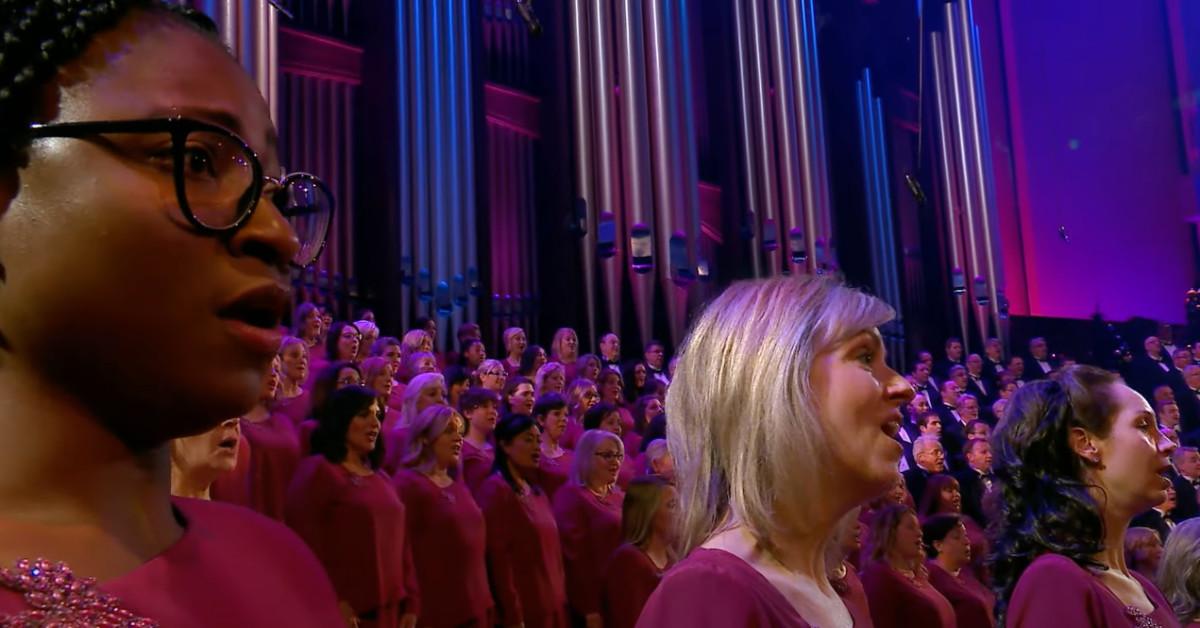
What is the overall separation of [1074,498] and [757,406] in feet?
3.16

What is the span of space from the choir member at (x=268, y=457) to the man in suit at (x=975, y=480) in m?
3.33

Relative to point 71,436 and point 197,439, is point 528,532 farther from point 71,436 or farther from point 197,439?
point 71,436

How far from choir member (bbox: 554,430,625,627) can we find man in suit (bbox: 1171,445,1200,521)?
3.12 meters

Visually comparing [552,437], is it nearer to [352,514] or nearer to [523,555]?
[523,555]

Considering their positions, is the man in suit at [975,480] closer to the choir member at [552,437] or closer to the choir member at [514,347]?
the choir member at [552,437]

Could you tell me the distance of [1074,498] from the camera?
2082 mm

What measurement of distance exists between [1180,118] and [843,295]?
45.3 feet

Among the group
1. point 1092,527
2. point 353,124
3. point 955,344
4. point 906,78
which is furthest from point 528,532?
point 906,78

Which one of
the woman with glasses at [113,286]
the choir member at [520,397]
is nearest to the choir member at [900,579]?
the choir member at [520,397]

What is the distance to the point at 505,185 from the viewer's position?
921 centimetres

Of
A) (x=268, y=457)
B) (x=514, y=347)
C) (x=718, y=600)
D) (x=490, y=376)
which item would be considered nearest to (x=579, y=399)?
(x=490, y=376)

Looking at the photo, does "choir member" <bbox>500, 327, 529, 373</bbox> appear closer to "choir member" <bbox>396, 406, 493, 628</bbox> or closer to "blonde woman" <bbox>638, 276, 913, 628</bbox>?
"choir member" <bbox>396, 406, 493, 628</bbox>

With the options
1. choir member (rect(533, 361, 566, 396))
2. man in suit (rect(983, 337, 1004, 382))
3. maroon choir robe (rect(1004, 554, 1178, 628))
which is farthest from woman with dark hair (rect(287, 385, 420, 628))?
man in suit (rect(983, 337, 1004, 382))

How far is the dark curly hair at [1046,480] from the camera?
2.06 meters
